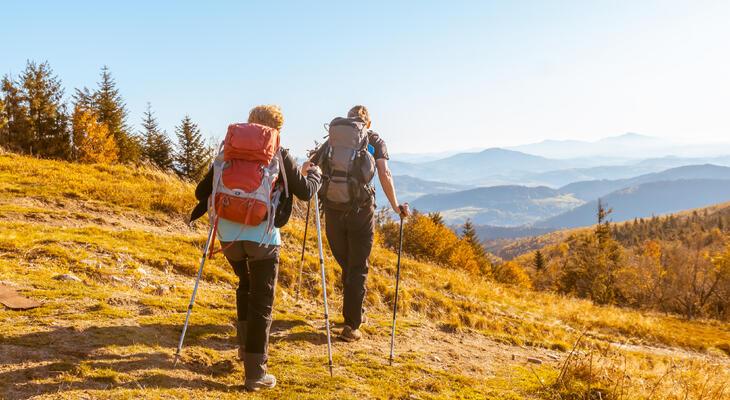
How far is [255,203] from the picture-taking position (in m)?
4.21

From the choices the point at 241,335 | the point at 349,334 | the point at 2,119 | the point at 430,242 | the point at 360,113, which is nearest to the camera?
the point at 241,335

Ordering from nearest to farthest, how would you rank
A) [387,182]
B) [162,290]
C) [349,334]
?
[387,182]
[349,334]
[162,290]

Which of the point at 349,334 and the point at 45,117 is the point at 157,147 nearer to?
the point at 45,117

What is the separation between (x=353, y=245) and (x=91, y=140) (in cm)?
3694

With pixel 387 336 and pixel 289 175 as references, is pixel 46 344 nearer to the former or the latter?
pixel 289 175

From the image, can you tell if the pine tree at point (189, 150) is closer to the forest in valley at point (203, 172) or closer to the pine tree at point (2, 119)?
the forest in valley at point (203, 172)

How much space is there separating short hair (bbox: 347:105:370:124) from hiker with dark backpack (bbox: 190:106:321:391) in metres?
1.81

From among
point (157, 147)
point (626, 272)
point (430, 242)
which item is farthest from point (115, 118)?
point (626, 272)

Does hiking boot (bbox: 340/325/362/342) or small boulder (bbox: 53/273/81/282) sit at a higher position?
small boulder (bbox: 53/273/81/282)

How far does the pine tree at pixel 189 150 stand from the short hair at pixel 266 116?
123 feet

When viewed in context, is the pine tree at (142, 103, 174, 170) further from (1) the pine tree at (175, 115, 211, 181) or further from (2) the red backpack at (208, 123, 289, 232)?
(2) the red backpack at (208, 123, 289, 232)

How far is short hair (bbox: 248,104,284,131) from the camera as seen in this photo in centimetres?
454

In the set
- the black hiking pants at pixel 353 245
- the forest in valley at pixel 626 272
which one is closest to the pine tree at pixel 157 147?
the forest in valley at pixel 626 272

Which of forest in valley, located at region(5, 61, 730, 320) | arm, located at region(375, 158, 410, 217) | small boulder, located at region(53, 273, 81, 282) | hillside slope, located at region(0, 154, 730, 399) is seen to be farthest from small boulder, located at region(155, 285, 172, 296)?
forest in valley, located at region(5, 61, 730, 320)
